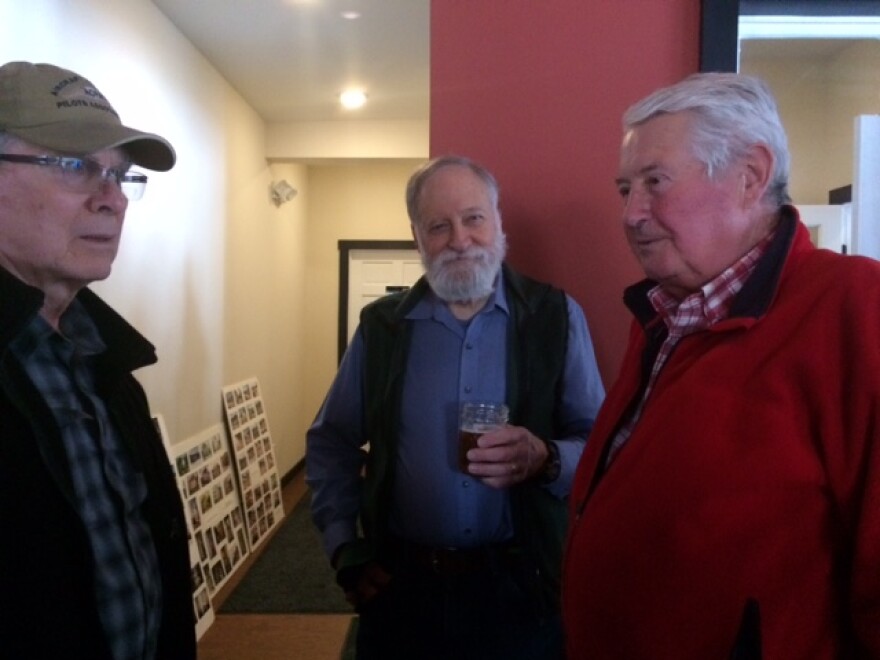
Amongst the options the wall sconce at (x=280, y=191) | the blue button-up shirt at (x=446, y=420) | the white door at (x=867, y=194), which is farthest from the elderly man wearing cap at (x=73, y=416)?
the wall sconce at (x=280, y=191)

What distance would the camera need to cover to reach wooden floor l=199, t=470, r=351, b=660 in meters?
3.09

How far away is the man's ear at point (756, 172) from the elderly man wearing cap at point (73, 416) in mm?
953

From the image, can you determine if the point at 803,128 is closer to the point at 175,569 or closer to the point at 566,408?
the point at 566,408

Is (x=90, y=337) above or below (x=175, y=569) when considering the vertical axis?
above

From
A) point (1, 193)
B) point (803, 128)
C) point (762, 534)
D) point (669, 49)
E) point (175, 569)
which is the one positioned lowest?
point (175, 569)

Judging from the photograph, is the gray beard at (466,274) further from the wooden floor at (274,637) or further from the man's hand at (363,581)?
the wooden floor at (274,637)

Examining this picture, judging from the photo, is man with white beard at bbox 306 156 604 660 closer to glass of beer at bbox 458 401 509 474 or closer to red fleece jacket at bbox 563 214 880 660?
glass of beer at bbox 458 401 509 474

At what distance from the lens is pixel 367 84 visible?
4297mm

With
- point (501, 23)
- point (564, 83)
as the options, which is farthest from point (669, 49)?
point (501, 23)

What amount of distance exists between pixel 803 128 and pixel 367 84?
9.88 feet

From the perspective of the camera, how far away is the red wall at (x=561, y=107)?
1752 millimetres

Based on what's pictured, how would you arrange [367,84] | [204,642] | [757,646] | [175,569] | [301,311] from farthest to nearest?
1. [301,311]
2. [367,84]
3. [204,642]
4. [175,569]
5. [757,646]

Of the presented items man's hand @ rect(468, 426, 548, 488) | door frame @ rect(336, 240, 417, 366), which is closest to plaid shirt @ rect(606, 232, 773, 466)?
man's hand @ rect(468, 426, 548, 488)

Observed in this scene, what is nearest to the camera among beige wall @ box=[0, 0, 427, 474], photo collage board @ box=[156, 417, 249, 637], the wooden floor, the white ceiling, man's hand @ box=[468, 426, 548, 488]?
man's hand @ box=[468, 426, 548, 488]
